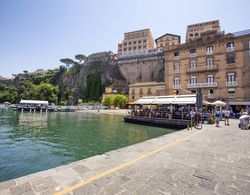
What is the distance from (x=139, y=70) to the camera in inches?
2918

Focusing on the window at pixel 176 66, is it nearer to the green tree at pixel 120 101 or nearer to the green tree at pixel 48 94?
the green tree at pixel 120 101

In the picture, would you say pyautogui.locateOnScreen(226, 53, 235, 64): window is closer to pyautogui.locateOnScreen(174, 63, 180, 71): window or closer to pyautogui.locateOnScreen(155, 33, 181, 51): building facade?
pyautogui.locateOnScreen(174, 63, 180, 71): window

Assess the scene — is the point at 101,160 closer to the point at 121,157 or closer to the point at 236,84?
the point at 121,157

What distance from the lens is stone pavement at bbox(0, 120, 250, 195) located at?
3.46 m

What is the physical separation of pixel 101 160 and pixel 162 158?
2112 mm

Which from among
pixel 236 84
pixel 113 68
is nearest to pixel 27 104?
pixel 113 68

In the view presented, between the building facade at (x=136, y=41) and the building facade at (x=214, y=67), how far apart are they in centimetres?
Answer: 5273

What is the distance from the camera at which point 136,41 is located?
8962cm

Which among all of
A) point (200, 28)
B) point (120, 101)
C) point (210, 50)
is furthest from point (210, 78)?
point (200, 28)

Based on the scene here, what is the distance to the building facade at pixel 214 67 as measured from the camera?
1133 inches

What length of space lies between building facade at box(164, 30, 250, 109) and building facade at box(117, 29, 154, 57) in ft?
173

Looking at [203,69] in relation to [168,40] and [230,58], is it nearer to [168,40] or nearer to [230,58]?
[230,58]

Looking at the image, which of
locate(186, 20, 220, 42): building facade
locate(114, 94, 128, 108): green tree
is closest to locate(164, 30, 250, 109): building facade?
locate(114, 94, 128, 108): green tree

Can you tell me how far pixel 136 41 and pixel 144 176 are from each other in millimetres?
91785
